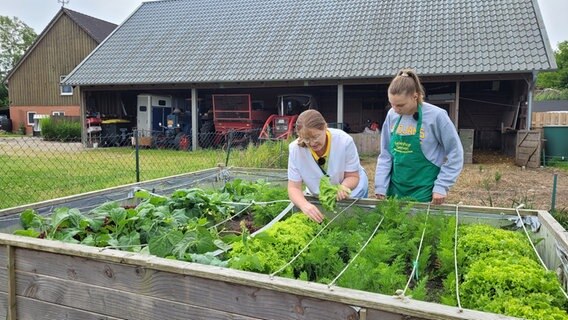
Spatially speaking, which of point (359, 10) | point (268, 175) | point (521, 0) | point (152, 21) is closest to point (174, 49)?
point (152, 21)

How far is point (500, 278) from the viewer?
1625mm

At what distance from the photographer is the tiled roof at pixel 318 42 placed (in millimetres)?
13422

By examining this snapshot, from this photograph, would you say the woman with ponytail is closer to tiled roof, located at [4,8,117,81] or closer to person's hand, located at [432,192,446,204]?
person's hand, located at [432,192,446,204]

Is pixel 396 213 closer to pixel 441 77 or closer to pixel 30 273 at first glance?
pixel 30 273

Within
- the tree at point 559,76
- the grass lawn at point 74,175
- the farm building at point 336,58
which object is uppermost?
the tree at point 559,76

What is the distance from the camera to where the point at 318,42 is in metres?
16.2

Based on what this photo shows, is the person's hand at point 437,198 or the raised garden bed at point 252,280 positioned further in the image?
the person's hand at point 437,198

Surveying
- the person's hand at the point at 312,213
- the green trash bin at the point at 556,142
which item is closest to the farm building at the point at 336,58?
the green trash bin at the point at 556,142

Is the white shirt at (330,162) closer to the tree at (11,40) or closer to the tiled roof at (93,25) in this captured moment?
the tiled roof at (93,25)

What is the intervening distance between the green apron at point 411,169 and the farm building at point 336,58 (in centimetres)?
1080

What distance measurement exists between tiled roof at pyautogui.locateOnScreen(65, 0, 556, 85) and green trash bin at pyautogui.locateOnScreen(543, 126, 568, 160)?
1741 millimetres

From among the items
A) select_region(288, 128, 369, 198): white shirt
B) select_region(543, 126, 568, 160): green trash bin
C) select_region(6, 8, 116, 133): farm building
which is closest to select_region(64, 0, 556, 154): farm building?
select_region(543, 126, 568, 160): green trash bin

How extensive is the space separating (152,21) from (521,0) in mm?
15468

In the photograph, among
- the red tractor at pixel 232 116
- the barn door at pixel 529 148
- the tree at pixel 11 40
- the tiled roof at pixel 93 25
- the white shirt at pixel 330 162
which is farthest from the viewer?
the tree at pixel 11 40
